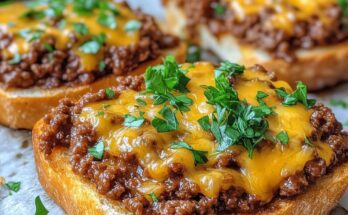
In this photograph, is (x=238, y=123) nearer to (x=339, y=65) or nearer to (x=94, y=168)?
(x=94, y=168)

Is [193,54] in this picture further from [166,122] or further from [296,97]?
[166,122]

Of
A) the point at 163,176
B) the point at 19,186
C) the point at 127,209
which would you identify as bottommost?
the point at 19,186

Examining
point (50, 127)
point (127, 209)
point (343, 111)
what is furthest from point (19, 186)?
point (343, 111)

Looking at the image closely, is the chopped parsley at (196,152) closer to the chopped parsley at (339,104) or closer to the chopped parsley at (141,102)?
the chopped parsley at (141,102)

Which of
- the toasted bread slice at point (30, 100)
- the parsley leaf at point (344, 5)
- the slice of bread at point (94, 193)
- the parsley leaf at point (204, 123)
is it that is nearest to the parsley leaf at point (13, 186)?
the slice of bread at point (94, 193)

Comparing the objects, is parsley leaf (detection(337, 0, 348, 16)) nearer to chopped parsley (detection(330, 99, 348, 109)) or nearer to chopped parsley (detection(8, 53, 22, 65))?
chopped parsley (detection(330, 99, 348, 109))

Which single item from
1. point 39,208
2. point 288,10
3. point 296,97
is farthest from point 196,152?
point 288,10
